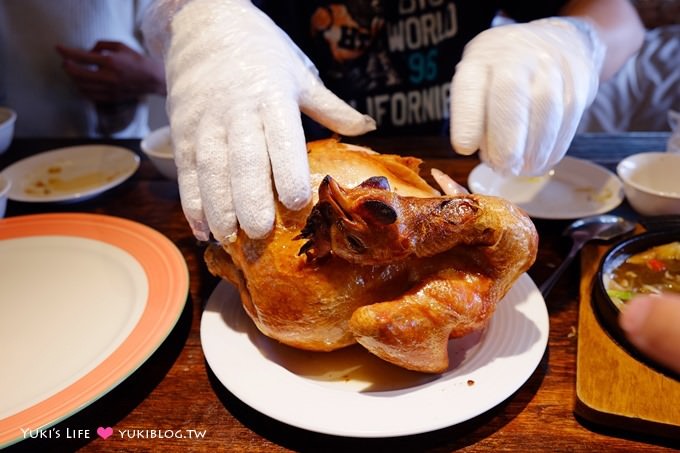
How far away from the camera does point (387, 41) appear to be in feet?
5.84

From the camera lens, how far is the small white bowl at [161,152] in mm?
1601

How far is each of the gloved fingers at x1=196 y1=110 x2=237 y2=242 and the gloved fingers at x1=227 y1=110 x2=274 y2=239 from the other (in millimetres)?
23

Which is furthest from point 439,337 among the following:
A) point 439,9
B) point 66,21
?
point 66,21

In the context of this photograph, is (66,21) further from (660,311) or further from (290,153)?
(660,311)

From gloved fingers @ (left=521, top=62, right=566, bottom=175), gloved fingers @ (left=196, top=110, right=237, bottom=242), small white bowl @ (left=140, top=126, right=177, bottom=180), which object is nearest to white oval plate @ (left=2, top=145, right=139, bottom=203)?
small white bowl @ (left=140, top=126, right=177, bottom=180)

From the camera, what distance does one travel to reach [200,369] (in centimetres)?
98

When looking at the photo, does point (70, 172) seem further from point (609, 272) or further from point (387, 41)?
point (609, 272)

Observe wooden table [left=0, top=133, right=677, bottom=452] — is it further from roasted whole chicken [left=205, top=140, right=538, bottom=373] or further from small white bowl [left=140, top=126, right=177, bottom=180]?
small white bowl [left=140, top=126, right=177, bottom=180]

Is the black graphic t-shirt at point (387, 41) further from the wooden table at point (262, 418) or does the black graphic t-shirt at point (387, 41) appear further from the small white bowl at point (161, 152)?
the wooden table at point (262, 418)

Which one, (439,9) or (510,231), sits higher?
(439,9)

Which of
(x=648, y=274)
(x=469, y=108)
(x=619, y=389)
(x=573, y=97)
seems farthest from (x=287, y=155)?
(x=648, y=274)

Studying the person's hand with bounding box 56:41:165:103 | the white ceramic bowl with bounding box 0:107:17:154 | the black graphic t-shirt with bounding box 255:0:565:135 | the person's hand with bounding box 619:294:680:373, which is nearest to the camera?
the person's hand with bounding box 619:294:680:373

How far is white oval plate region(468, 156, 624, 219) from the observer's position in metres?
1.46

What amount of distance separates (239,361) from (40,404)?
298 millimetres
